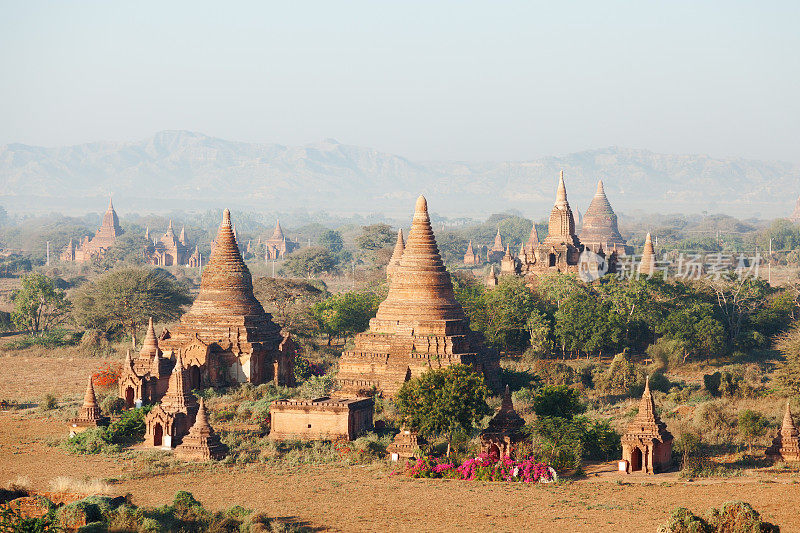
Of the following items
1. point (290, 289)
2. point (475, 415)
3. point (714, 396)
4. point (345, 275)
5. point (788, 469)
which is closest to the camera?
point (788, 469)

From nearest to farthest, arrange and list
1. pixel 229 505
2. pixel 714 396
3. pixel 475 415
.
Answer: pixel 229 505, pixel 475 415, pixel 714 396

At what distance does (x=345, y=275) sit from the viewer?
417ft

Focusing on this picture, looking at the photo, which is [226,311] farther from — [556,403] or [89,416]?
[556,403]

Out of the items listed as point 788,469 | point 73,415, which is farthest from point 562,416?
point 73,415

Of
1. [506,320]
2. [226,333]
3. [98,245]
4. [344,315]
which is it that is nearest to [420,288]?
[226,333]

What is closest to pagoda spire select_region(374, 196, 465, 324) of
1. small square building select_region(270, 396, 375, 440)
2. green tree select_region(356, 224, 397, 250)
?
small square building select_region(270, 396, 375, 440)

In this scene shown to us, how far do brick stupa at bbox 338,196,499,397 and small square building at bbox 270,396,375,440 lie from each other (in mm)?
4035

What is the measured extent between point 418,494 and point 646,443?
6.48 metres

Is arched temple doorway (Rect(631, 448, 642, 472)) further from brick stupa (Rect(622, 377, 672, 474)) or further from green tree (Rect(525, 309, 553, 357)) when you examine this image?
green tree (Rect(525, 309, 553, 357))

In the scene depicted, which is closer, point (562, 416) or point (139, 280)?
point (562, 416)

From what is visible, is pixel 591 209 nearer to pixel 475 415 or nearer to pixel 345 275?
pixel 345 275

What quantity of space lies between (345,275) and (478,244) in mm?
52960

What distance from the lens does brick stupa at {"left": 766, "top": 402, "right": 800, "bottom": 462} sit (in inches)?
1303

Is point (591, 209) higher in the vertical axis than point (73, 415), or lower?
higher
